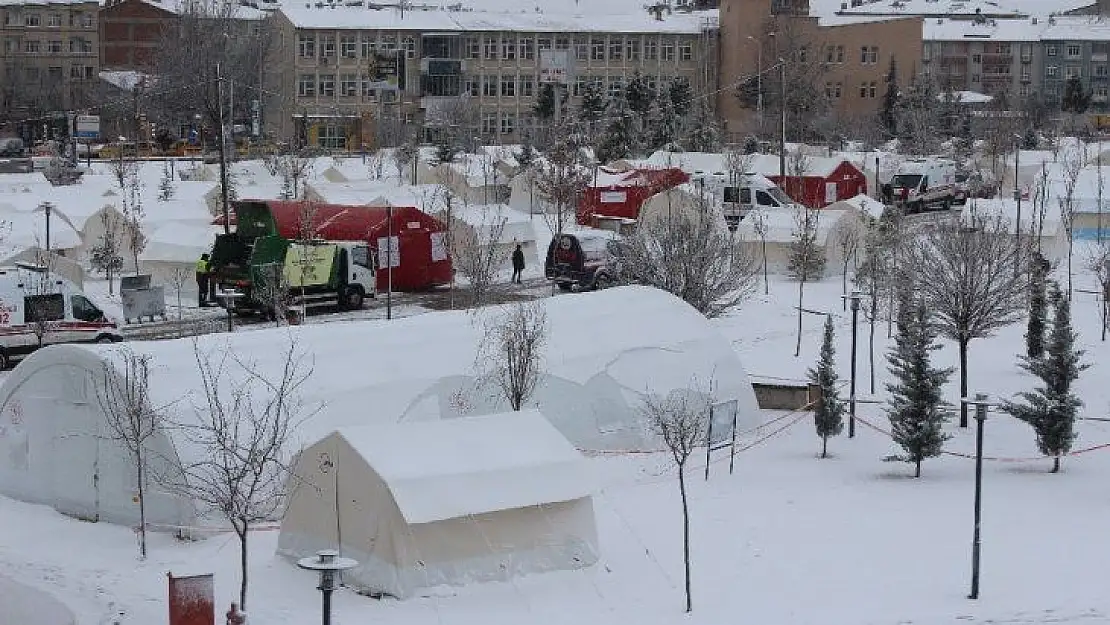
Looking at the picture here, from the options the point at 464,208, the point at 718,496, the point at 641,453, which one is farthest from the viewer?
the point at 464,208

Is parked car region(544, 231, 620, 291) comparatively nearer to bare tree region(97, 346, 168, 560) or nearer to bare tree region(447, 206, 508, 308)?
bare tree region(447, 206, 508, 308)

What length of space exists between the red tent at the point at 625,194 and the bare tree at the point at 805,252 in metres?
8.22

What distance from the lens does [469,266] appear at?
38344mm

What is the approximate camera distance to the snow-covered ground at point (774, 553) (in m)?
18.4

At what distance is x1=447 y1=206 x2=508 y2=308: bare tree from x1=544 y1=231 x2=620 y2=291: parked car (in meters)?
1.35

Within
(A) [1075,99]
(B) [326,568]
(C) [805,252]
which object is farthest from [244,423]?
(A) [1075,99]

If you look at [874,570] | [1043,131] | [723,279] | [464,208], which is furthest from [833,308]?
[1043,131]

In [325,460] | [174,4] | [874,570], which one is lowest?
[874,570]

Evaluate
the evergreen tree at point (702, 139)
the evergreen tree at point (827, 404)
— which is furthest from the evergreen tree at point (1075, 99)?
the evergreen tree at point (827, 404)

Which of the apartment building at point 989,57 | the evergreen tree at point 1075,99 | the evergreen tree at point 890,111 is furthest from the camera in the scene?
the apartment building at point 989,57

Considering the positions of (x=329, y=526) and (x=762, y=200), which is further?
(x=762, y=200)

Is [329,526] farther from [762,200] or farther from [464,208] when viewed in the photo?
[762,200]

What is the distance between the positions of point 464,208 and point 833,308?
14.5m

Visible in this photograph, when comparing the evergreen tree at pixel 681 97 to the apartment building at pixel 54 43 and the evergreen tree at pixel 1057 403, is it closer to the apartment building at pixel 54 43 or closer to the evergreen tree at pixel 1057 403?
the apartment building at pixel 54 43
